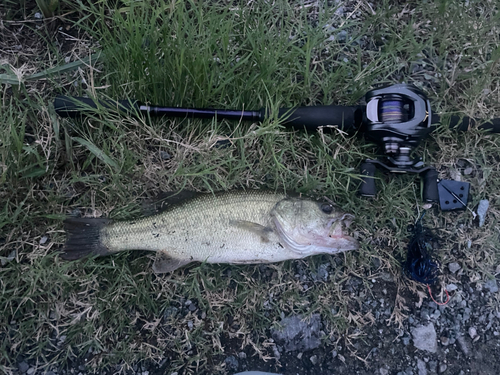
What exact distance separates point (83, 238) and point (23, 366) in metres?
1.12

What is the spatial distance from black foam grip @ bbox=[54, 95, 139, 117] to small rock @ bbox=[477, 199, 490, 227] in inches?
121

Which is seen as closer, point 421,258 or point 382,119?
point 382,119

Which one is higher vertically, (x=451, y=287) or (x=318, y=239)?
(x=318, y=239)

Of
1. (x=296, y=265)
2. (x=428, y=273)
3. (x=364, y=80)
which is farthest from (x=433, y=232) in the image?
(x=364, y=80)

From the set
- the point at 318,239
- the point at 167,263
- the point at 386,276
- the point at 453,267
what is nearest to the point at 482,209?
the point at 453,267

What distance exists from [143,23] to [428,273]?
306cm

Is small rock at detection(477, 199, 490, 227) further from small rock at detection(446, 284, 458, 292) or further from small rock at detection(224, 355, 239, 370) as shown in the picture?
small rock at detection(224, 355, 239, 370)

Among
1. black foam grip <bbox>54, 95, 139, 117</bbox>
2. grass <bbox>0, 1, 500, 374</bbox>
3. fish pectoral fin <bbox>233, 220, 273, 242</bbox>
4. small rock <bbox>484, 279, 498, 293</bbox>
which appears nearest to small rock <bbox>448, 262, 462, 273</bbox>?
grass <bbox>0, 1, 500, 374</bbox>

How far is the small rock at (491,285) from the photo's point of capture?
3.03 m

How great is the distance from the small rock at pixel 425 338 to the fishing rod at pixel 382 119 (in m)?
1.04

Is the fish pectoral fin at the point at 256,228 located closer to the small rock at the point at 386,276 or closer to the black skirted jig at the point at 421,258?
the small rock at the point at 386,276

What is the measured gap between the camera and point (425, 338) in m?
2.93

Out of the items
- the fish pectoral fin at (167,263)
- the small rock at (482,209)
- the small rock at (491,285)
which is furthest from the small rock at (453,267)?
the fish pectoral fin at (167,263)

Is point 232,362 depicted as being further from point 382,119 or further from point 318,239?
point 382,119
